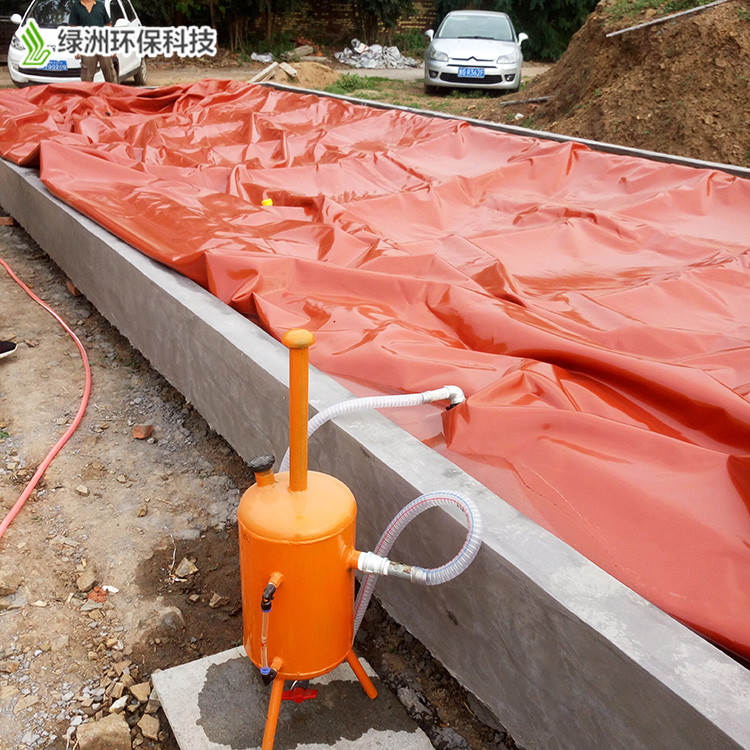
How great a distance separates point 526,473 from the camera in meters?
1.89

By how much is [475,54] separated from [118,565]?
1236cm

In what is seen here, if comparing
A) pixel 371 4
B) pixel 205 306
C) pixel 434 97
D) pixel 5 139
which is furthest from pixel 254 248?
pixel 371 4

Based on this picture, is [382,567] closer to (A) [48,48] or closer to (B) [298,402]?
(B) [298,402]

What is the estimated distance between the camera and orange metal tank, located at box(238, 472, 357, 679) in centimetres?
154

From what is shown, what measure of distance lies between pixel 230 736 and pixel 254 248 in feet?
6.72

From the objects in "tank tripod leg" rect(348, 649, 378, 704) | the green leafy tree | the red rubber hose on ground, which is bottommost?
the red rubber hose on ground

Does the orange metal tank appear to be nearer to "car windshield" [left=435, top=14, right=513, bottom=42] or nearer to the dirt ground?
the dirt ground

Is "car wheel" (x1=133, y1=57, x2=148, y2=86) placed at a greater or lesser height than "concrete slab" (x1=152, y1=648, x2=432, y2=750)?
greater

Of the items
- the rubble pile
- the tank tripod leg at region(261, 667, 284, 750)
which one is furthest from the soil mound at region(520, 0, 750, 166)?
the rubble pile

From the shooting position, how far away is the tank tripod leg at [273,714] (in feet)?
5.41

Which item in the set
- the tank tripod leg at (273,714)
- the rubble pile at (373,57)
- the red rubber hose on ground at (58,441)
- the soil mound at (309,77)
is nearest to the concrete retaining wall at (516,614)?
the tank tripod leg at (273,714)

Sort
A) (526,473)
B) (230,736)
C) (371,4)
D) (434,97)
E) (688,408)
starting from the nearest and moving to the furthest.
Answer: (230,736) < (526,473) < (688,408) < (434,97) < (371,4)

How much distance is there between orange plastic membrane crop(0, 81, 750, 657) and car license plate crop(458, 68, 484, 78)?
7.62 metres

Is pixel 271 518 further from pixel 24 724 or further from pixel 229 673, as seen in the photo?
pixel 24 724
